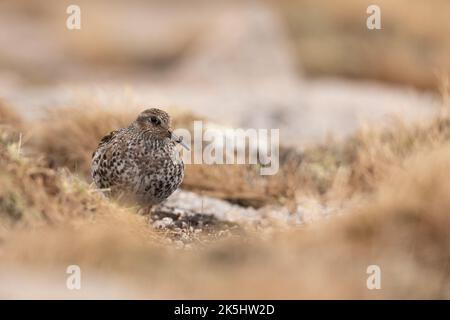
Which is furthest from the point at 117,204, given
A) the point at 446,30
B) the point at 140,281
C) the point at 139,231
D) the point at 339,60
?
the point at 446,30

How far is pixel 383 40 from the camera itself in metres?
23.1

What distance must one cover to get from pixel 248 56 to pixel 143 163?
42.5ft

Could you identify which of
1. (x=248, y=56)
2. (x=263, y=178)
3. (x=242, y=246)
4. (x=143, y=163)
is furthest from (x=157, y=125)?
(x=248, y=56)

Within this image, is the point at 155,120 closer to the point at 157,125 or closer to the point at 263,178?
the point at 157,125

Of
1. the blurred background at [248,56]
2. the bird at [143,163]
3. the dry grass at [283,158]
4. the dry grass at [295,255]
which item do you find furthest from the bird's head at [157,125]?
the blurred background at [248,56]

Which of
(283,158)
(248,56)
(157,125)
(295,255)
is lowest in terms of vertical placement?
(295,255)

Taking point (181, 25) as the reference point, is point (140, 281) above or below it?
below

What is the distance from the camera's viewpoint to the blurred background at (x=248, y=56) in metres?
17.6

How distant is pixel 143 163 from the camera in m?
8.62

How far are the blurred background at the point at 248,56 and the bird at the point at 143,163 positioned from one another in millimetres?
6491

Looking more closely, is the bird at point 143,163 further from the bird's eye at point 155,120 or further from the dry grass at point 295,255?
the dry grass at point 295,255

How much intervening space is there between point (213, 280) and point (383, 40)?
56.1 feet

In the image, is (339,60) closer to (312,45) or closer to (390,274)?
(312,45)

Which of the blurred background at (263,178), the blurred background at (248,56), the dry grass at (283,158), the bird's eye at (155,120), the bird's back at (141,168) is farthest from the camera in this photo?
the blurred background at (248,56)
